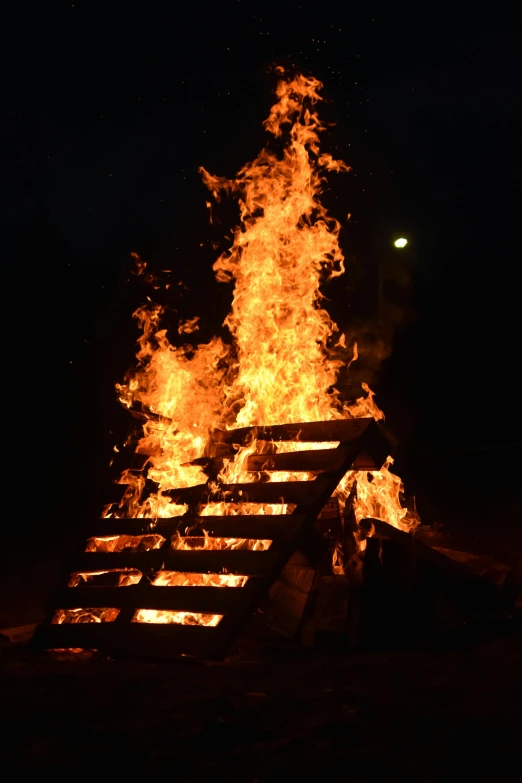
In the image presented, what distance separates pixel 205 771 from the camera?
3318mm

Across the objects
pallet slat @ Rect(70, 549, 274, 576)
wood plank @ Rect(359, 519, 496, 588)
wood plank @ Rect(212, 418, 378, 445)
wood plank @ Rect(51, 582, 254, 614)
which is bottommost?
wood plank @ Rect(51, 582, 254, 614)

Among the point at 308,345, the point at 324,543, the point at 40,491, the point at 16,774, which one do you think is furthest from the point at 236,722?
the point at 40,491

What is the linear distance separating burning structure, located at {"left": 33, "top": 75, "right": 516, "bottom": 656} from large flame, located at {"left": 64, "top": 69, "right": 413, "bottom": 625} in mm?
20

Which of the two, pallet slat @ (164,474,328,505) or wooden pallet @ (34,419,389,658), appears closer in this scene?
wooden pallet @ (34,419,389,658)

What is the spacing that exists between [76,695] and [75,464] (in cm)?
1038

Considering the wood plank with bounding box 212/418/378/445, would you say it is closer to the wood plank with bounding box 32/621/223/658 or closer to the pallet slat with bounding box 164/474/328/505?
the pallet slat with bounding box 164/474/328/505

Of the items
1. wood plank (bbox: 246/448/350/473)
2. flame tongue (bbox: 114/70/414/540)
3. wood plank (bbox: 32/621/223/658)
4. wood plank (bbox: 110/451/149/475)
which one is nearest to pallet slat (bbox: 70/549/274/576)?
wood plank (bbox: 32/621/223/658)

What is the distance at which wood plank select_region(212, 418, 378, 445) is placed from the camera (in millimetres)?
6721

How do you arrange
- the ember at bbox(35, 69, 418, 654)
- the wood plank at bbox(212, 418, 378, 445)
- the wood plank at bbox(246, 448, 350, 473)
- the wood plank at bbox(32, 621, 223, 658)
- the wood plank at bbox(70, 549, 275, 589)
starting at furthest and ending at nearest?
the wood plank at bbox(212, 418, 378, 445) < the wood plank at bbox(246, 448, 350, 473) < the ember at bbox(35, 69, 418, 654) < the wood plank at bbox(70, 549, 275, 589) < the wood plank at bbox(32, 621, 223, 658)

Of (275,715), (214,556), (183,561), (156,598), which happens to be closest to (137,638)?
(156,598)

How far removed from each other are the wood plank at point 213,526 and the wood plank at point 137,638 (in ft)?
3.23

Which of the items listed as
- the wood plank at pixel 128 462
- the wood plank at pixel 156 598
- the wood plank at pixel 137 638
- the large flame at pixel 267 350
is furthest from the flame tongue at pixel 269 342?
the wood plank at pixel 137 638

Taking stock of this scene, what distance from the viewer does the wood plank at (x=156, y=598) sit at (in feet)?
18.3

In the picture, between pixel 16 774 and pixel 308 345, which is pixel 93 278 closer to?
pixel 308 345
